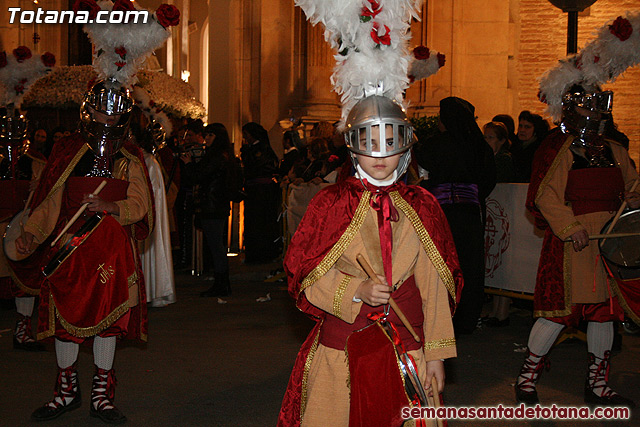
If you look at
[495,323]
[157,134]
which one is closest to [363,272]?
[495,323]

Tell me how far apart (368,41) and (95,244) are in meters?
2.43

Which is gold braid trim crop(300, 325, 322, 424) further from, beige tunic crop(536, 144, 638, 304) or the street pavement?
beige tunic crop(536, 144, 638, 304)

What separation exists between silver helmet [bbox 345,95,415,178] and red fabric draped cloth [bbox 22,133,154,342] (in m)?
2.26

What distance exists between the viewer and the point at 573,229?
211 inches

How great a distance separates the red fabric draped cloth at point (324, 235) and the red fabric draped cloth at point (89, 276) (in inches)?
74.1

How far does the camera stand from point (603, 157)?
5.66m

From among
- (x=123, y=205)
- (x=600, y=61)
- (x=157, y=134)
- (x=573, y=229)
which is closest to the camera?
(x=123, y=205)

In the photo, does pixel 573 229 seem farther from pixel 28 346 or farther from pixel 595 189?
pixel 28 346

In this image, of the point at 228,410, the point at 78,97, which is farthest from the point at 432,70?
the point at 78,97

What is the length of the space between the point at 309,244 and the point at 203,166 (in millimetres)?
7182

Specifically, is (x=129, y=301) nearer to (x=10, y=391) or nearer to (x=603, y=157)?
(x=10, y=391)

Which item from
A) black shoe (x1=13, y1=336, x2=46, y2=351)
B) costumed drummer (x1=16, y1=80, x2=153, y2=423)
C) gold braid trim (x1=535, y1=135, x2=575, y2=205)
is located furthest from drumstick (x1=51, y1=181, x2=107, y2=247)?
gold braid trim (x1=535, y1=135, x2=575, y2=205)

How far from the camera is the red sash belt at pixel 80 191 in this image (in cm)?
524

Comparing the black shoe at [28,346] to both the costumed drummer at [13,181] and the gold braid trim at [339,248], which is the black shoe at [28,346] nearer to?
the costumed drummer at [13,181]
